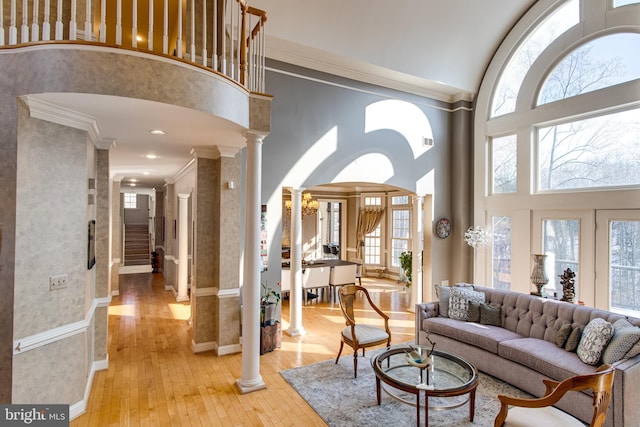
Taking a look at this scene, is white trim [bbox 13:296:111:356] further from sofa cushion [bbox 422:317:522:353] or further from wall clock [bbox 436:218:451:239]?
wall clock [bbox 436:218:451:239]

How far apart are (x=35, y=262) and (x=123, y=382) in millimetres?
1869

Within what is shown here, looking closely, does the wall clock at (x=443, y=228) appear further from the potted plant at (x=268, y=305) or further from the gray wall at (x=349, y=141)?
the potted plant at (x=268, y=305)

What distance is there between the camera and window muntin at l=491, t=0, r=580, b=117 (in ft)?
18.8

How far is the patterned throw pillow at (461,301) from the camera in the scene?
4.84 metres

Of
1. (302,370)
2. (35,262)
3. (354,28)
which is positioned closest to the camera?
(35,262)

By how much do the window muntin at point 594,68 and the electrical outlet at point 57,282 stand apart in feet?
23.8

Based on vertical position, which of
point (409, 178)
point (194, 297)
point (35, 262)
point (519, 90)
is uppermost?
point (519, 90)

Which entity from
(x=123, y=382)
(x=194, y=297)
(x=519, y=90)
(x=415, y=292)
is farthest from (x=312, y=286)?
(x=519, y=90)

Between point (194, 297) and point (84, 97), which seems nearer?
point (84, 97)

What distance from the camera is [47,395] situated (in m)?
3.02

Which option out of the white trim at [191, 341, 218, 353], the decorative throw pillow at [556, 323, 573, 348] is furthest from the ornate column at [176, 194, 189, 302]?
the decorative throw pillow at [556, 323, 573, 348]

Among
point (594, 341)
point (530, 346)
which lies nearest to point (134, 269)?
point (530, 346)

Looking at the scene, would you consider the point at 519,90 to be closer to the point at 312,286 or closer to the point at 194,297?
the point at 312,286

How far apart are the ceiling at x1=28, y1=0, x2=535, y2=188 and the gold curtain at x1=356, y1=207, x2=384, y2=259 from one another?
15.5 feet
